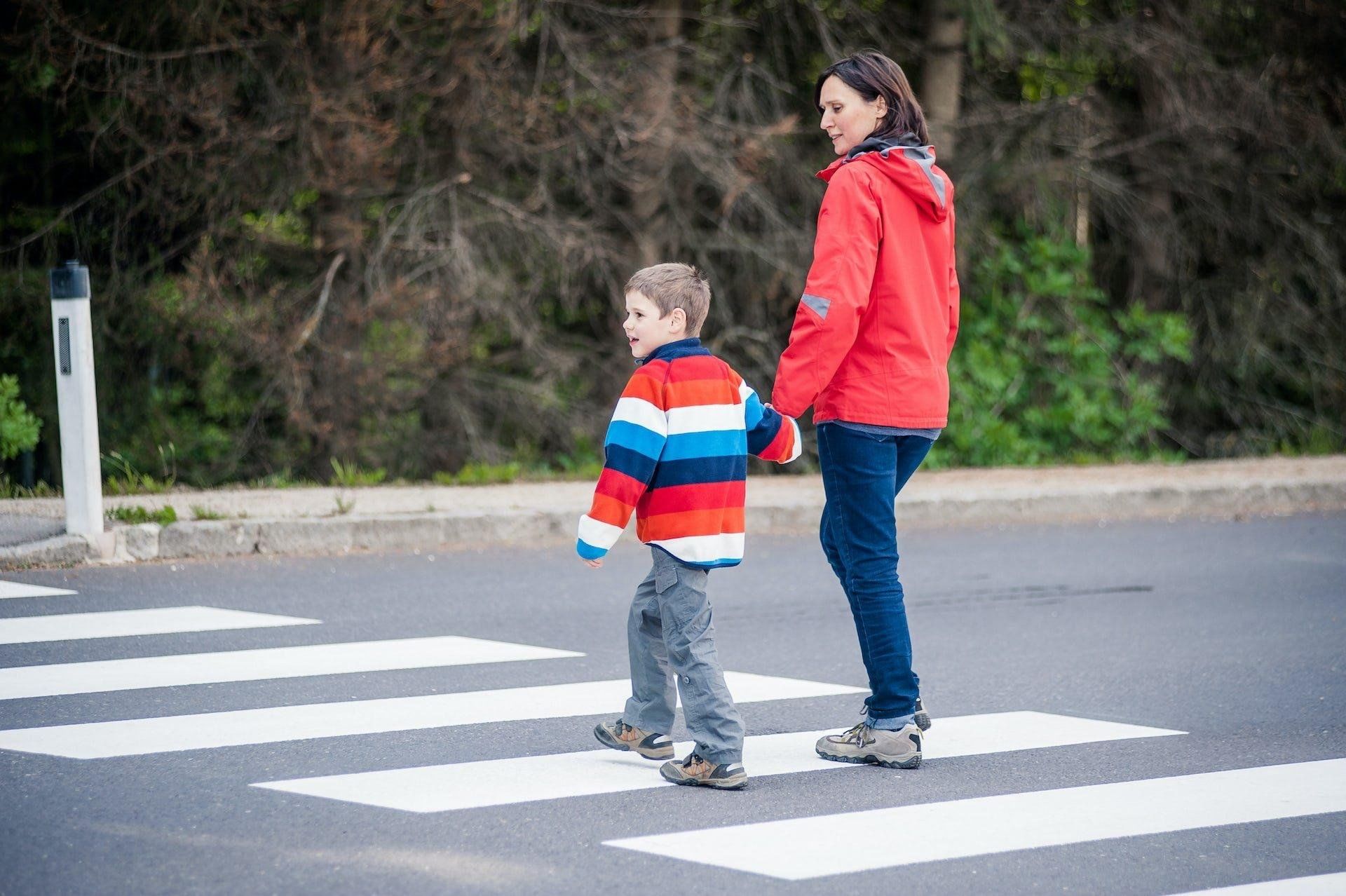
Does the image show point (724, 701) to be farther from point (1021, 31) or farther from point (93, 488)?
point (1021, 31)

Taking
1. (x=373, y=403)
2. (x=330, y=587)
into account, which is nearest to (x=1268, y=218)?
(x=373, y=403)

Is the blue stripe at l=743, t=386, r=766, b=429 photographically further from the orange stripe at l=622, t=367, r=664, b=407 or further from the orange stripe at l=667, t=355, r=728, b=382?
the orange stripe at l=622, t=367, r=664, b=407

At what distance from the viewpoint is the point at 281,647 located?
21.5 ft

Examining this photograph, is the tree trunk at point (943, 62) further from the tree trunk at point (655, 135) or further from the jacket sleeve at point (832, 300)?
the jacket sleeve at point (832, 300)

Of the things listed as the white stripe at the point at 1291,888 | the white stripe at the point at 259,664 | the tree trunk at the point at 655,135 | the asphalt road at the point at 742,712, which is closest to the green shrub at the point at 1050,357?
the tree trunk at the point at 655,135

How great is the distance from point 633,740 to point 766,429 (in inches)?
41.1

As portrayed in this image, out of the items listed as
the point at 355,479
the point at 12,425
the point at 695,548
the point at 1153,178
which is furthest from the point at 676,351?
the point at 1153,178

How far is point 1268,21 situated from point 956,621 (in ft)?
38.6

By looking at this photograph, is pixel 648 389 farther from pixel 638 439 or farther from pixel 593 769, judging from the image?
pixel 593 769

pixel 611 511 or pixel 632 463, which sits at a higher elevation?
pixel 632 463

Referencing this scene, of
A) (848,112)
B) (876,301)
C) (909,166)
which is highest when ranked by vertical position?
(848,112)

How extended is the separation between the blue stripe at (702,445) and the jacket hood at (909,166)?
93cm

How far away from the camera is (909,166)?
16.1 feet

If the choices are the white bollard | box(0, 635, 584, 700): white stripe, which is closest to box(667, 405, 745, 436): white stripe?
box(0, 635, 584, 700): white stripe
